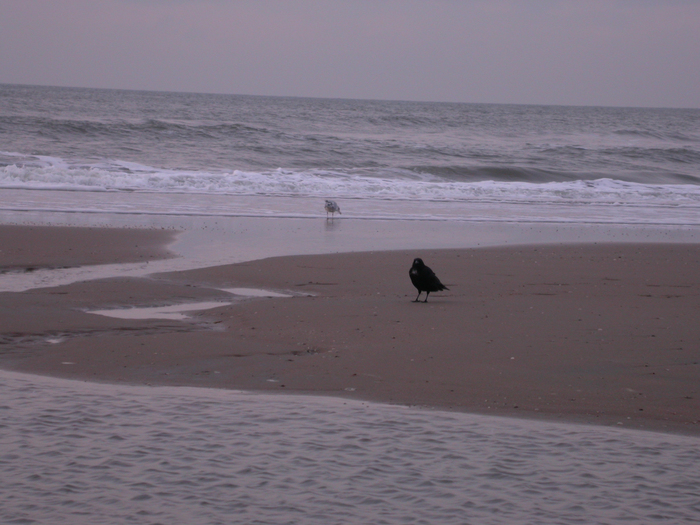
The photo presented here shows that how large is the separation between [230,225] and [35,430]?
9.33 m

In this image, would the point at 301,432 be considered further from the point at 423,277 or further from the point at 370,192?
the point at 370,192

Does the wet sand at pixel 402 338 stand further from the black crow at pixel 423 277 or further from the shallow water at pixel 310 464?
the shallow water at pixel 310 464

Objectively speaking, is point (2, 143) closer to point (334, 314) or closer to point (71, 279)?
point (71, 279)

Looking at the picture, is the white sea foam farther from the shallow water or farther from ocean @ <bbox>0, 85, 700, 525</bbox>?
the shallow water

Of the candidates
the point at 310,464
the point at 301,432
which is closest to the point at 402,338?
the point at 301,432

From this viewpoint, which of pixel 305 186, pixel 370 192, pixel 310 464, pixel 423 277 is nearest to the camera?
pixel 310 464

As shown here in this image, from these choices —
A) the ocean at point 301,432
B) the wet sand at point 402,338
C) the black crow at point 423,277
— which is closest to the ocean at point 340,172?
the ocean at point 301,432

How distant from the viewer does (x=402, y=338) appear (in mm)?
6289

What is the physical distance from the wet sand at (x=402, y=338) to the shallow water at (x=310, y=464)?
39 cm

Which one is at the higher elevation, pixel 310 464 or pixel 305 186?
pixel 305 186

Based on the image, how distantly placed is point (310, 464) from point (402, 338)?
2.51 metres

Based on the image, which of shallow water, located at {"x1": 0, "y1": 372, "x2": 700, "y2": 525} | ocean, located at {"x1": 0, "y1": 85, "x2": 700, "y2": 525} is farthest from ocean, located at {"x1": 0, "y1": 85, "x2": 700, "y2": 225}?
shallow water, located at {"x1": 0, "y1": 372, "x2": 700, "y2": 525}

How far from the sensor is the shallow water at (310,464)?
11.2 ft

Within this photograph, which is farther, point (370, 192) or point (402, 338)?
point (370, 192)
